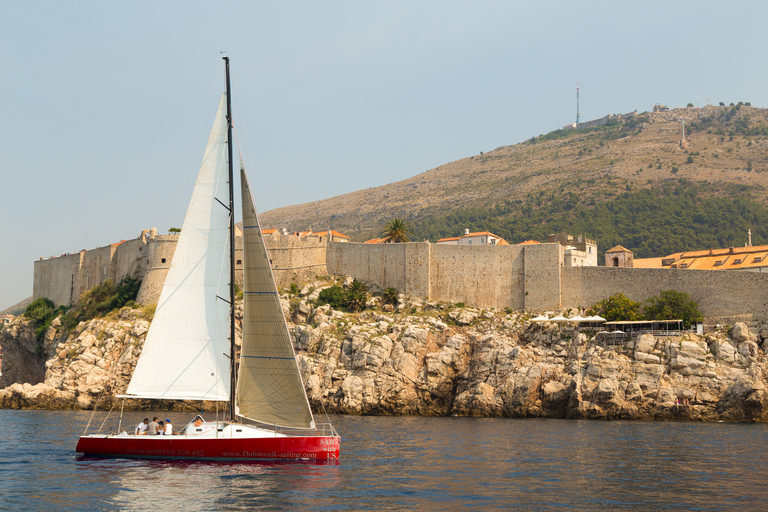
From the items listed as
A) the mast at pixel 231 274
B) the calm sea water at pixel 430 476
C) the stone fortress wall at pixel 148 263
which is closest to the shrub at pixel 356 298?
the stone fortress wall at pixel 148 263

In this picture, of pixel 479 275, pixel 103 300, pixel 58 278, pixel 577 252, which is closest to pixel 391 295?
pixel 479 275

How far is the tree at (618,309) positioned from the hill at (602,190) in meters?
50.2

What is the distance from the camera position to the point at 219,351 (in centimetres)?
2553

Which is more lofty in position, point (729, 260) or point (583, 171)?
point (583, 171)

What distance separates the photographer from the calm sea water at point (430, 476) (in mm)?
20438

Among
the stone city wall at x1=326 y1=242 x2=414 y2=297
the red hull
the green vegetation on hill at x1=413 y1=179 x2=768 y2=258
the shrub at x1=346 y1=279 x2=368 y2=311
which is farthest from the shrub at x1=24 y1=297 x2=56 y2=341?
the green vegetation on hill at x1=413 y1=179 x2=768 y2=258

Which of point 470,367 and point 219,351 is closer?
point 219,351

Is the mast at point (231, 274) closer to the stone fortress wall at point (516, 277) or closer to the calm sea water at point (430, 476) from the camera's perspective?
the calm sea water at point (430, 476)

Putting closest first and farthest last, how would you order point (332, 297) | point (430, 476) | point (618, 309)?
point (430, 476)
point (618, 309)
point (332, 297)

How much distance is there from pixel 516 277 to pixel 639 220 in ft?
198

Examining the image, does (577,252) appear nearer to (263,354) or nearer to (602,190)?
(263,354)

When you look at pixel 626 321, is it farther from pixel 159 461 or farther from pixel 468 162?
pixel 468 162

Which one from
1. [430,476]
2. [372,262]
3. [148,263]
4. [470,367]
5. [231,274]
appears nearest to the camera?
[430,476]

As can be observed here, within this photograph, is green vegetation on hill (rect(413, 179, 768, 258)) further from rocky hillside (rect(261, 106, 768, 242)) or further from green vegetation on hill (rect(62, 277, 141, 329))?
green vegetation on hill (rect(62, 277, 141, 329))
